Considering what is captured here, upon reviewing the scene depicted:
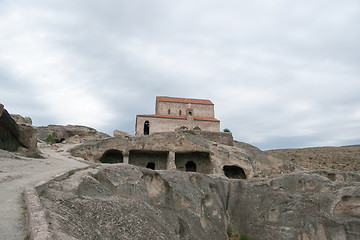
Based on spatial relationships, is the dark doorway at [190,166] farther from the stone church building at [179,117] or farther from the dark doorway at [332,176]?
the stone church building at [179,117]

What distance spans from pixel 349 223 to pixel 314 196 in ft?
5.68

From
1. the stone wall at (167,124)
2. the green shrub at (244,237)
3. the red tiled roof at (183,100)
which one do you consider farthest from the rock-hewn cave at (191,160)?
the red tiled roof at (183,100)

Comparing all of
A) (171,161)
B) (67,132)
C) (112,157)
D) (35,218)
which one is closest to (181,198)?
(35,218)

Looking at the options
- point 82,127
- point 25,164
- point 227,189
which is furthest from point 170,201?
point 82,127

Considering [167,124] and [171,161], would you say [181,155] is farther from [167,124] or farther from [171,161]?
[167,124]

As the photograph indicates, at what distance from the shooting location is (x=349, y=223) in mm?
12664

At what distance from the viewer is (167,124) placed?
3844 cm

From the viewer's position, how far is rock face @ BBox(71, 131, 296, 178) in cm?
2081

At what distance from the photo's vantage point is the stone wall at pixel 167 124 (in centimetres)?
3772

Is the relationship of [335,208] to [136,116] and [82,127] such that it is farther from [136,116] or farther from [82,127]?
[136,116]

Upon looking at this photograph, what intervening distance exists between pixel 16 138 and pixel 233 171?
14929mm

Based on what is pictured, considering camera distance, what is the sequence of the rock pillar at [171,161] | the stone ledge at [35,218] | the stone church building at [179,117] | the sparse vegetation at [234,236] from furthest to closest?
the stone church building at [179,117], the rock pillar at [171,161], the sparse vegetation at [234,236], the stone ledge at [35,218]

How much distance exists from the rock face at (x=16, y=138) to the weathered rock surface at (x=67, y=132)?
13.9 m

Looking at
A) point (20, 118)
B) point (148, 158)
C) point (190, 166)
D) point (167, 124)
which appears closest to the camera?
point (148, 158)
